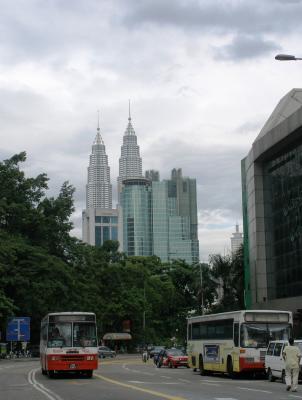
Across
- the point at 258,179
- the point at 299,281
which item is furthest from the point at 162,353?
the point at 258,179

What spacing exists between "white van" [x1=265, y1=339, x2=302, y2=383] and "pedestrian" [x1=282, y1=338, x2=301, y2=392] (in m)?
3.18

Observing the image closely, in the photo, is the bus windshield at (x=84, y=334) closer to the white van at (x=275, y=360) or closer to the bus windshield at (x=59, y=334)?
the bus windshield at (x=59, y=334)

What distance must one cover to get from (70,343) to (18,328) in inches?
1606

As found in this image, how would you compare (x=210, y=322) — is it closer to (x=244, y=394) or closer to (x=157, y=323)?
(x=244, y=394)

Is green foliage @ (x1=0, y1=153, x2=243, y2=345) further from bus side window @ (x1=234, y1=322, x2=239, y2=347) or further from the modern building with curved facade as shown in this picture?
bus side window @ (x1=234, y1=322, x2=239, y2=347)

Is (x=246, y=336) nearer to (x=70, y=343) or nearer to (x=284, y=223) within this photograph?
(x=70, y=343)

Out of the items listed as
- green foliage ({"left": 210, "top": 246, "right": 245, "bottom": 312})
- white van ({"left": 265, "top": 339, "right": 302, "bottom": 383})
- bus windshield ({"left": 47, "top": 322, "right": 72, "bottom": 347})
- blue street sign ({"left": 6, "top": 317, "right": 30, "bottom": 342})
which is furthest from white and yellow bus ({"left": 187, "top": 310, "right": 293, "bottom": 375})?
green foliage ({"left": 210, "top": 246, "right": 245, "bottom": 312})

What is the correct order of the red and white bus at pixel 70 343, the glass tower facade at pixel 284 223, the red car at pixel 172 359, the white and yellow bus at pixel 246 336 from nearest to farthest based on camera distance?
the white and yellow bus at pixel 246 336 < the red and white bus at pixel 70 343 < the red car at pixel 172 359 < the glass tower facade at pixel 284 223

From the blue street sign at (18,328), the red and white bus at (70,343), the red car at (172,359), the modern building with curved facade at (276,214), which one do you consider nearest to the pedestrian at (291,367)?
the red and white bus at (70,343)

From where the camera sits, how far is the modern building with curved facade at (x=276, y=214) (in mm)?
58781

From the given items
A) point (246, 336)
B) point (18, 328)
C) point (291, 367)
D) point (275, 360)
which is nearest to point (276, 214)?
point (18, 328)

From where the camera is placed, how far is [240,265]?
255ft

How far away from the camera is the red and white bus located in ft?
97.3

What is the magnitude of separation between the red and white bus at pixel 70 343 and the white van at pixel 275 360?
23.0 ft
